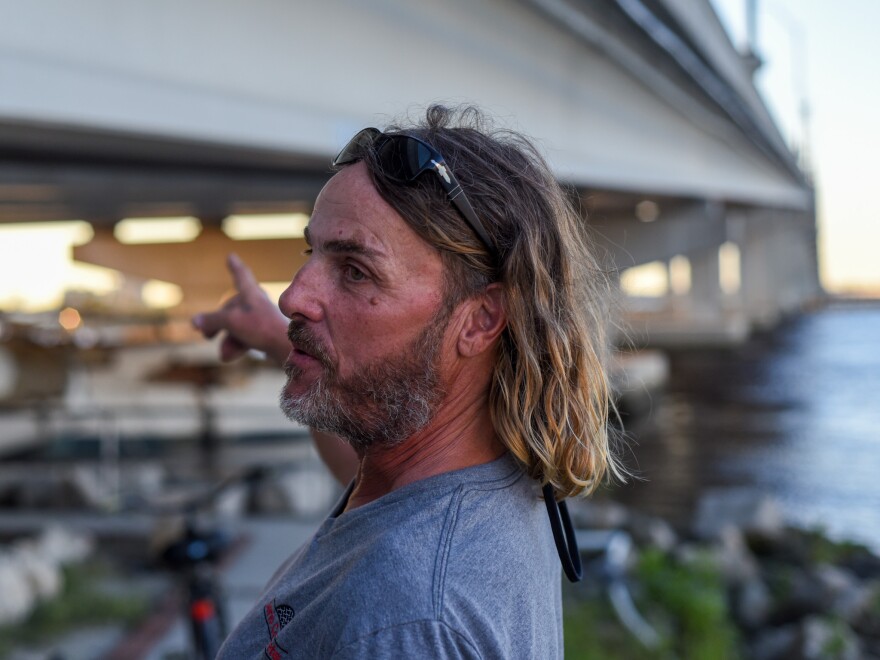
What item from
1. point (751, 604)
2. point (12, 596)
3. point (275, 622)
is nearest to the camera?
point (275, 622)

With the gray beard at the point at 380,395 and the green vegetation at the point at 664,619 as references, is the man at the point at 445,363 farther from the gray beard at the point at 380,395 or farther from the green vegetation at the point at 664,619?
the green vegetation at the point at 664,619

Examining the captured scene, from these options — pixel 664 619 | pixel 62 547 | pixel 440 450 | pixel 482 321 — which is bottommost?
pixel 664 619

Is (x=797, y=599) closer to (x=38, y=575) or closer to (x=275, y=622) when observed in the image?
(x=38, y=575)

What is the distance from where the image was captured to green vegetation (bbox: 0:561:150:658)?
5.19 metres

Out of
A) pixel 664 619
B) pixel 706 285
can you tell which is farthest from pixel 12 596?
pixel 706 285

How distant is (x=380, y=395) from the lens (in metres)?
1.55

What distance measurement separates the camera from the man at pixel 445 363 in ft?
4.74

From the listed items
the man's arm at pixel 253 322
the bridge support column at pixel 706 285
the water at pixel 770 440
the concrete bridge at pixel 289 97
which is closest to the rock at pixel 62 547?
the concrete bridge at pixel 289 97

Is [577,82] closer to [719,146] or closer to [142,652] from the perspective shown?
[142,652]

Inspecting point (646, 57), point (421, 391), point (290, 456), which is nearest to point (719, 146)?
point (646, 57)

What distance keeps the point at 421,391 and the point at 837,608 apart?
7.89 m

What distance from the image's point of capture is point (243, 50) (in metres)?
5.09

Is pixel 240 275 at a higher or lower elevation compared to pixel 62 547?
higher

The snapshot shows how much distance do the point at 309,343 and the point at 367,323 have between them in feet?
0.39
